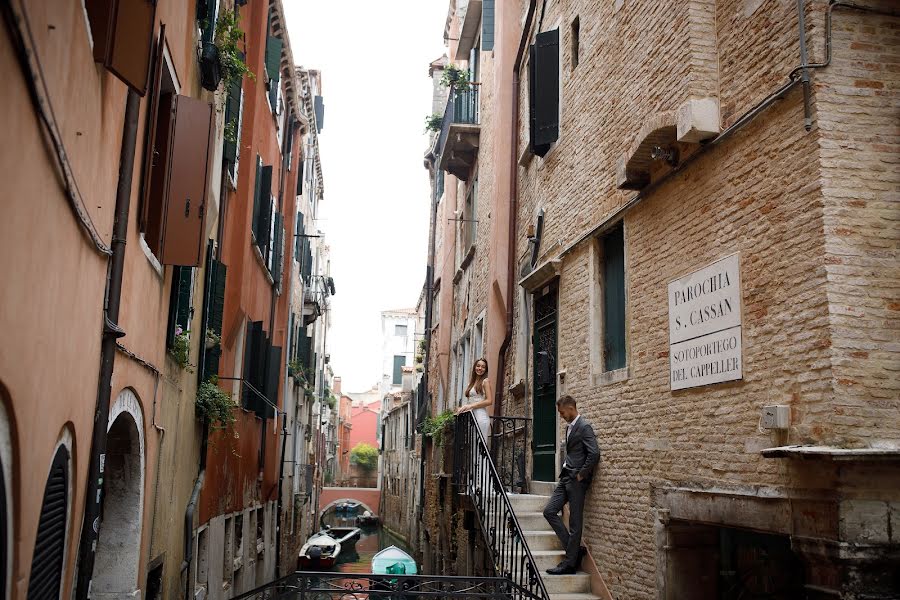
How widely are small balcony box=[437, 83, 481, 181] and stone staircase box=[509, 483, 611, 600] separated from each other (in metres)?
8.77

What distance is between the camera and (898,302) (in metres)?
5.60

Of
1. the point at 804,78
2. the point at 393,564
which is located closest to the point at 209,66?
the point at 804,78

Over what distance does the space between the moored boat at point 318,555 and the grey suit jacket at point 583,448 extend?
19.0 m

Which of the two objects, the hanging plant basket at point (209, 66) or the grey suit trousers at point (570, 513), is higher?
the hanging plant basket at point (209, 66)

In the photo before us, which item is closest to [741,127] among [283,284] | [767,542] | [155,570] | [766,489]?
[766,489]

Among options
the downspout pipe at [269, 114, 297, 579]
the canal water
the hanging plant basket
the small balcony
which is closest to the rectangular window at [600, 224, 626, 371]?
the hanging plant basket

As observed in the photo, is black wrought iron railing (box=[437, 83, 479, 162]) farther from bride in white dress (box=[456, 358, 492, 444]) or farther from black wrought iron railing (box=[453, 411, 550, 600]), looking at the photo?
black wrought iron railing (box=[453, 411, 550, 600])

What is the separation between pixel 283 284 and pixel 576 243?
1050 cm

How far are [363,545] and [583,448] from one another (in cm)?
4117

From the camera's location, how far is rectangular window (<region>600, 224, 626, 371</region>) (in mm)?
9211

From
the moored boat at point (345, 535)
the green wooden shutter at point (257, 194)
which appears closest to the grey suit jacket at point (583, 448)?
the green wooden shutter at point (257, 194)

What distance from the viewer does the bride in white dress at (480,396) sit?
430 inches

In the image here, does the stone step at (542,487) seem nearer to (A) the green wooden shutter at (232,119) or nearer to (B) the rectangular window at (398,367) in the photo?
(A) the green wooden shutter at (232,119)

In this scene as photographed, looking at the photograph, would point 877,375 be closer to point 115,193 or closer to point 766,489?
point 766,489
